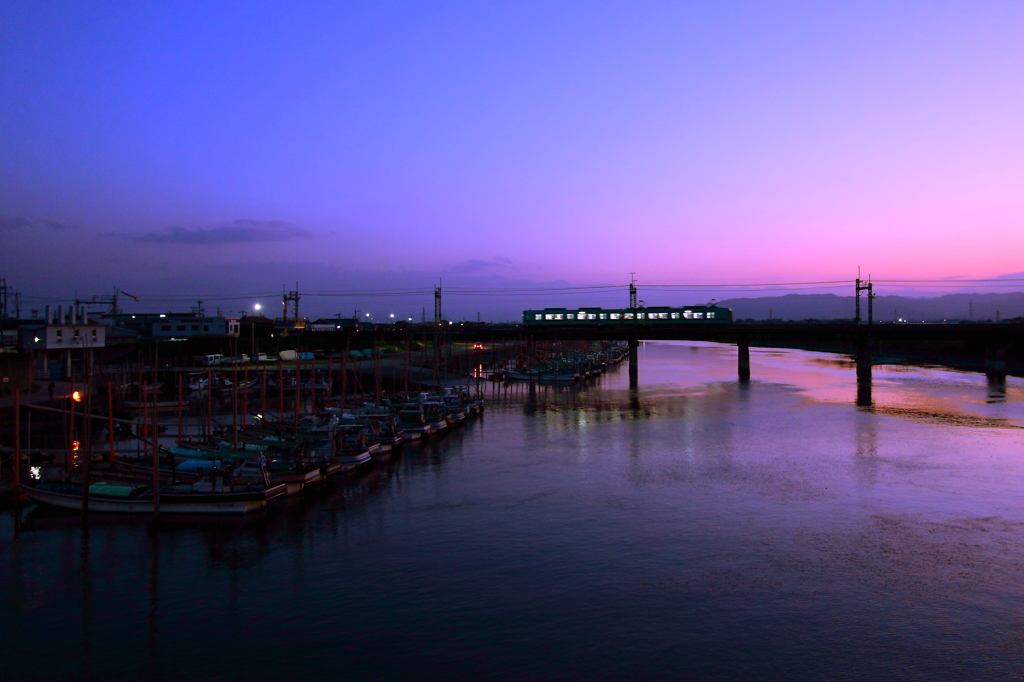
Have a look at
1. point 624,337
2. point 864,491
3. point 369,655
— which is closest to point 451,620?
point 369,655

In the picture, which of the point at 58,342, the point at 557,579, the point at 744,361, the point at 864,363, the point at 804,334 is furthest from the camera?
the point at 744,361

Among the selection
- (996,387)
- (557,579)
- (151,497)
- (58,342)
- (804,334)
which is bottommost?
(557,579)

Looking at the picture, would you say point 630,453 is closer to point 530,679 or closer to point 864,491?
point 864,491

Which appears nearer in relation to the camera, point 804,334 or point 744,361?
point 804,334

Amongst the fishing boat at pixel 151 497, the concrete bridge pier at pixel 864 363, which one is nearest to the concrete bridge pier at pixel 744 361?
the concrete bridge pier at pixel 864 363

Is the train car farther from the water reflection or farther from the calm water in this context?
the calm water

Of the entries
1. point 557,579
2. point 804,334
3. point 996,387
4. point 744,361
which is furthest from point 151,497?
point 996,387

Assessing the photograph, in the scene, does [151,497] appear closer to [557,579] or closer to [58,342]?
[557,579]

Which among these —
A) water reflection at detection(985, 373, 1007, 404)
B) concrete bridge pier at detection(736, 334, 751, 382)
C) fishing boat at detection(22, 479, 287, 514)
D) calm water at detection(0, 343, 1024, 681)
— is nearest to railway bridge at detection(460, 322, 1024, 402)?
concrete bridge pier at detection(736, 334, 751, 382)

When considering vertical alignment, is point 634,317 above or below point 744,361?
above
